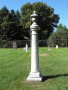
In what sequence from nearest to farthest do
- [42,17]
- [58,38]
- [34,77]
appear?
[34,77] < [58,38] < [42,17]

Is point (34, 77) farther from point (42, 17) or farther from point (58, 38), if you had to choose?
point (42, 17)

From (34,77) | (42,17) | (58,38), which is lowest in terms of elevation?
(34,77)

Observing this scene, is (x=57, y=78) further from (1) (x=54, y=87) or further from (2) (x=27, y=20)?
(2) (x=27, y=20)

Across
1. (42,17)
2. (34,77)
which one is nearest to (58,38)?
(42,17)

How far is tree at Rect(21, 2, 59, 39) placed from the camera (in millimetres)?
72438

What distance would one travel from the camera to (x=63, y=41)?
208 feet

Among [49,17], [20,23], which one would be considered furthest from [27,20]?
[49,17]

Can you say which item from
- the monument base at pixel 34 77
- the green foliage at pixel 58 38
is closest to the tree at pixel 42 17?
the green foliage at pixel 58 38

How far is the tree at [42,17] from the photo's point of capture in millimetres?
72438

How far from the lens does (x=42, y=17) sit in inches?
2884

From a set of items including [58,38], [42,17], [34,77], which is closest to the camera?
[34,77]

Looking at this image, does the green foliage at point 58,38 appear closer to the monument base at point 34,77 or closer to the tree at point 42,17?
the tree at point 42,17

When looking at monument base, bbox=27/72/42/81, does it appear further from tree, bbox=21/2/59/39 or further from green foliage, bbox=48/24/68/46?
tree, bbox=21/2/59/39

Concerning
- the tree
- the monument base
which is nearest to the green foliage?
the tree
